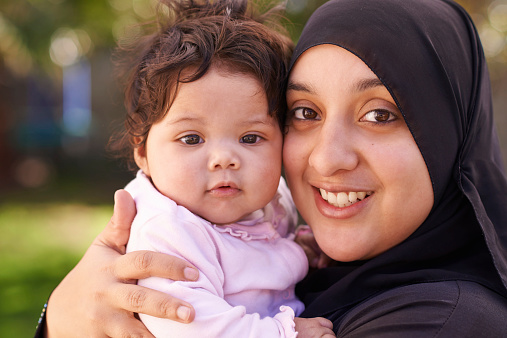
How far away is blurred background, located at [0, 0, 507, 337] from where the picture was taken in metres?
6.36

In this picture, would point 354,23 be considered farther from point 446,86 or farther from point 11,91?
point 11,91

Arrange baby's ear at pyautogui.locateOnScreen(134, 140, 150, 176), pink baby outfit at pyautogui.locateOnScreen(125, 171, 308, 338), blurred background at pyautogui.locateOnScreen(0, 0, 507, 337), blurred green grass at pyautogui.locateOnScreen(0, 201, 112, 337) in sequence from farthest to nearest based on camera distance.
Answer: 1. blurred background at pyautogui.locateOnScreen(0, 0, 507, 337)
2. blurred green grass at pyautogui.locateOnScreen(0, 201, 112, 337)
3. baby's ear at pyautogui.locateOnScreen(134, 140, 150, 176)
4. pink baby outfit at pyautogui.locateOnScreen(125, 171, 308, 338)

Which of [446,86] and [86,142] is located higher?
[446,86]

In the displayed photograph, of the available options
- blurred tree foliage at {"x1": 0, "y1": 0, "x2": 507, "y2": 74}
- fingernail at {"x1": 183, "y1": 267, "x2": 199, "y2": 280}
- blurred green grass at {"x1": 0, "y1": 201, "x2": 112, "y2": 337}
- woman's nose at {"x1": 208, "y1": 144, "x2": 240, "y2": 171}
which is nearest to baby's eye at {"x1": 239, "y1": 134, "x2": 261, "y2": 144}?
woman's nose at {"x1": 208, "y1": 144, "x2": 240, "y2": 171}

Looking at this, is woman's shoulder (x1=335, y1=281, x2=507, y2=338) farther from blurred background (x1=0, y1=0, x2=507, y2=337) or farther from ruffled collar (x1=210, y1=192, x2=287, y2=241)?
blurred background (x1=0, y1=0, x2=507, y2=337)

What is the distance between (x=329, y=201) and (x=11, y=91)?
13.2m

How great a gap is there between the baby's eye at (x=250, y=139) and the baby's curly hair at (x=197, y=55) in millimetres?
133

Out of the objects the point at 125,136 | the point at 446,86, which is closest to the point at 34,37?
the point at 125,136

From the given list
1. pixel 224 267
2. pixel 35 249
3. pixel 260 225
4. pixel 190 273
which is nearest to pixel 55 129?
pixel 35 249

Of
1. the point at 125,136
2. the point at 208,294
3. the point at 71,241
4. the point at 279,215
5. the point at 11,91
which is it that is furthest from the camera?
the point at 11,91

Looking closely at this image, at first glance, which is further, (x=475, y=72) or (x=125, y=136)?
(x=125, y=136)

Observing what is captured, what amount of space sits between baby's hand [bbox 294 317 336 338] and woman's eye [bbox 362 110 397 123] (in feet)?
2.71

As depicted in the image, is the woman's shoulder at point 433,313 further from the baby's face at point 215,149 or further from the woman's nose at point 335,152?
the baby's face at point 215,149

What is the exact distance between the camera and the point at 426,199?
2.10 m
